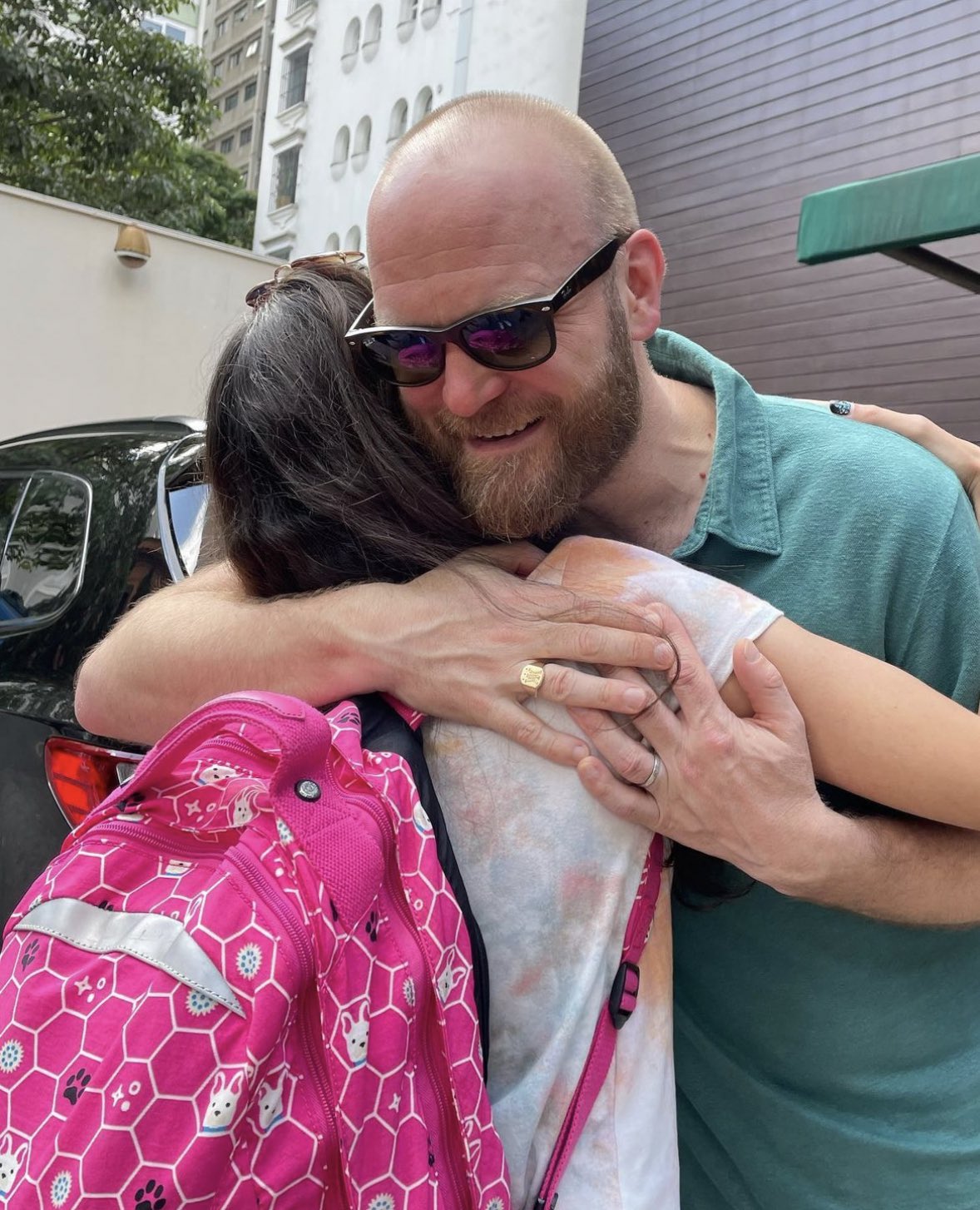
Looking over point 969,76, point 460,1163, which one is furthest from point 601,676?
point 969,76

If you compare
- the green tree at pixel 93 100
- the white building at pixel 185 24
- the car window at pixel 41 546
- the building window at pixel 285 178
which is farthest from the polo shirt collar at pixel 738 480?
the white building at pixel 185 24

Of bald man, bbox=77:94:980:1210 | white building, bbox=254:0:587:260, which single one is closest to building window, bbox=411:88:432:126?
Answer: white building, bbox=254:0:587:260

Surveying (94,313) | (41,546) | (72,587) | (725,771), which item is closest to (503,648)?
(725,771)

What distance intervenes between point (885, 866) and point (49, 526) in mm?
2483

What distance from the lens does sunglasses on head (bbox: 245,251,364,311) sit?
158 centimetres

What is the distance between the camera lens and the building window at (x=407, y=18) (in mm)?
19594

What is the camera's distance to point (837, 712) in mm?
1216

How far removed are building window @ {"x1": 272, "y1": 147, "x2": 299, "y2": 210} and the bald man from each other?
26539mm

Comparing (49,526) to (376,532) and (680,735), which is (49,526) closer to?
(376,532)

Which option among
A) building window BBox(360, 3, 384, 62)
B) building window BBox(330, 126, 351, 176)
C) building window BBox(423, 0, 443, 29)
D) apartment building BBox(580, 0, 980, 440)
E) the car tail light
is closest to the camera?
the car tail light

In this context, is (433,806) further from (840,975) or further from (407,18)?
(407,18)

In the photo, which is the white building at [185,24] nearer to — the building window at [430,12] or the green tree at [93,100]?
the building window at [430,12]

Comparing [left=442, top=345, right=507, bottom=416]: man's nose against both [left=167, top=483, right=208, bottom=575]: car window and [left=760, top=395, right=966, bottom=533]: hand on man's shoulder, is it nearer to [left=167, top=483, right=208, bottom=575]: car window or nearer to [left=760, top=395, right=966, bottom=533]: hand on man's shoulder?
[left=760, top=395, right=966, bottom=533]: hand on man's shoulder

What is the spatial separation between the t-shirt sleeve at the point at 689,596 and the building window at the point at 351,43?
24.2m
